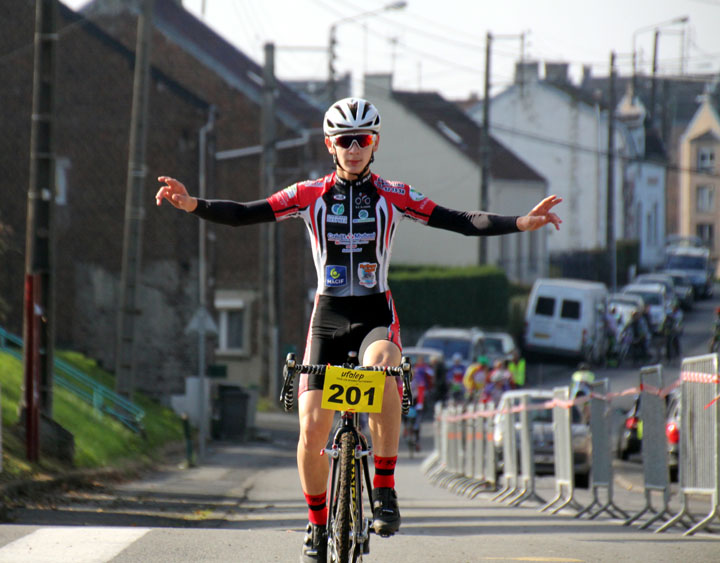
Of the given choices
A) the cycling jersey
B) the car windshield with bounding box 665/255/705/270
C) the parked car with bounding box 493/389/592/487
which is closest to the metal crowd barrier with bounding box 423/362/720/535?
the parked car with bounding box 493/389/592/487

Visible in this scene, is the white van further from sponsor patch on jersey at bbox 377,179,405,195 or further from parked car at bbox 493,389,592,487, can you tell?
sponsor patch on jersey at bbox 377,179,405,195

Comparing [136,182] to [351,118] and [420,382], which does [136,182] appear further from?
[351,118]

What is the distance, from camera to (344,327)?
646 centimetres

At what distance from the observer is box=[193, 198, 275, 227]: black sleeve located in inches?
258

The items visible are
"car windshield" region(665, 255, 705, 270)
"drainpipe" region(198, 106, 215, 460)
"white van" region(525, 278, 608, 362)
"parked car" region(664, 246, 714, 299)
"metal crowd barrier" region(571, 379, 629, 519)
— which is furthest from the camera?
"car windshield" region(665, 255, 705, 270)

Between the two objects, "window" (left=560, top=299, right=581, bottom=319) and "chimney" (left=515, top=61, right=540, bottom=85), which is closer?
"window" (left=560, top=299, right=581, bottom=319)

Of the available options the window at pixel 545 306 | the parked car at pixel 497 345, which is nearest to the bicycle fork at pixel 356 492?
the parked car at pixel 497 345

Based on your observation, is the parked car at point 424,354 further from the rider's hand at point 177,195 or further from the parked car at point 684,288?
the parked car at point 684,288

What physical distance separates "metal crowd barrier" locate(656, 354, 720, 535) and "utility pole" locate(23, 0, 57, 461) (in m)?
7.23

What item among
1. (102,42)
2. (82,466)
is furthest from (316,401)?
(102,42)

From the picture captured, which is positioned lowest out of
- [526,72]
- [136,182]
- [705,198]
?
[136,182]

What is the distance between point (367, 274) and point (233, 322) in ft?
116

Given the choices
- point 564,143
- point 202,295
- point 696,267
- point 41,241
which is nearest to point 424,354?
point 202,295

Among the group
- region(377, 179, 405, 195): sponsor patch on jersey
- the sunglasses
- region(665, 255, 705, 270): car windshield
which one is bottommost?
region(377, 179, 405, 195): sponsor patch on jersey
